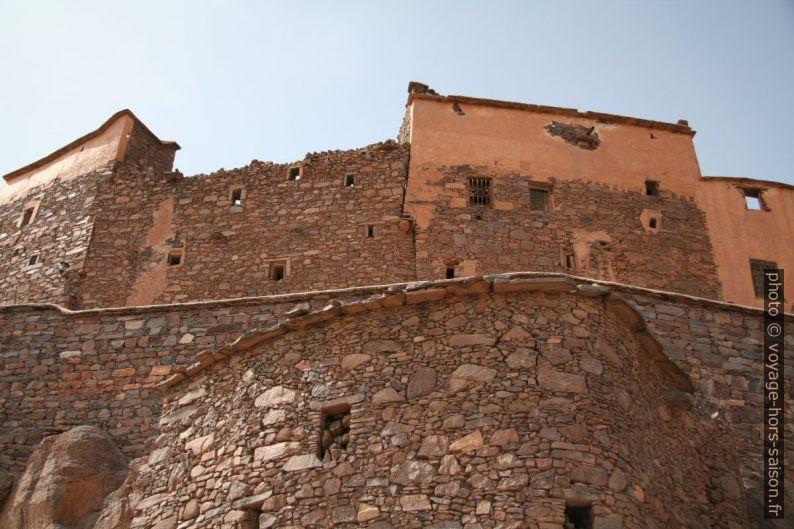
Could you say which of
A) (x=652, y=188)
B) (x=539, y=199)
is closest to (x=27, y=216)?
(x=539, y=199)

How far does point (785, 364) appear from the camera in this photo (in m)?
12.0

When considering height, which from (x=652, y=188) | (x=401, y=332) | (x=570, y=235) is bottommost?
(x=401, y=332)

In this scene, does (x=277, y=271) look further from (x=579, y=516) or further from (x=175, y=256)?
A: (x=579, y=516)

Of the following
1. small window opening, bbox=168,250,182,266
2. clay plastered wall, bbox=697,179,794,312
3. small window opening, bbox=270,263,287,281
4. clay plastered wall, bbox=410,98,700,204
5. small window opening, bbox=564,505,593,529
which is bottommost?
small window opening, bbox=564,505,593,529

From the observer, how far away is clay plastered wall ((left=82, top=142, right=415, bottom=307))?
1730 centimetres

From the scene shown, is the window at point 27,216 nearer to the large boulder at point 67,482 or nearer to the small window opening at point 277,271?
the small window opening at point 277,271

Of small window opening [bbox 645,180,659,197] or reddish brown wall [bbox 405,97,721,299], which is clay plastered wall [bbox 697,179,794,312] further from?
small window opening [bbox 645,180,659,197]

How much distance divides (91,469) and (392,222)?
8852 millimetres

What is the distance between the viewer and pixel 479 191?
18.4 meters

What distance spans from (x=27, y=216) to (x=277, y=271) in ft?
24.1

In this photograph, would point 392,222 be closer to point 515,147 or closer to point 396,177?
point 396,177

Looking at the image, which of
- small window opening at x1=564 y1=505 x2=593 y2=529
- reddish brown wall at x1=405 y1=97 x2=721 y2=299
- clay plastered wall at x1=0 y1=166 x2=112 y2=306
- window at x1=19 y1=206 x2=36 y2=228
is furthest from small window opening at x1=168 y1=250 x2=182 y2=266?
small window opening at x1=564 y1=505 x2=593 y2=529

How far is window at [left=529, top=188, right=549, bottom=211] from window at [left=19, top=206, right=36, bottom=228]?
11.9 metres

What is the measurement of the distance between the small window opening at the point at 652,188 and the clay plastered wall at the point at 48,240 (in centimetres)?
1258
